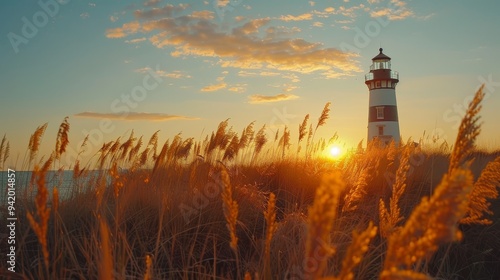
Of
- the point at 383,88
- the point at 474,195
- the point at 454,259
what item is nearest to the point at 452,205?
the point at 474,195

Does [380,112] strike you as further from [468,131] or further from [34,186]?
[468,131]

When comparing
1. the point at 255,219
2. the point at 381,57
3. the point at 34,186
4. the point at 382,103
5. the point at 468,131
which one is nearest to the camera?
the point at 468,131

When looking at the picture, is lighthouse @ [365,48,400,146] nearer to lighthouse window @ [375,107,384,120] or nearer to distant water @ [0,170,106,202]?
lighthouse window @ [375,107,384,120]

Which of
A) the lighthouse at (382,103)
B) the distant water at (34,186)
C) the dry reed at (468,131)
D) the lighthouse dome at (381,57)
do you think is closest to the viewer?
the dry reed at (468,131)

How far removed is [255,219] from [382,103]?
27905 mm

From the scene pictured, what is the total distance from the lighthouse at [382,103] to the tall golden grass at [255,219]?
889 inches

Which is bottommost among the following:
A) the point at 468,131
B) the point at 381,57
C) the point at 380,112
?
the point at 468,131

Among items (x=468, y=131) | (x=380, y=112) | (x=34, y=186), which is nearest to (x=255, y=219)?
(x=34, y=186)

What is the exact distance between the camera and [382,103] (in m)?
31.4

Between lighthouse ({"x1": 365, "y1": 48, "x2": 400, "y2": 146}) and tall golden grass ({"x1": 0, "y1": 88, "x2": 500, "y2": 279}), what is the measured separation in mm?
22581

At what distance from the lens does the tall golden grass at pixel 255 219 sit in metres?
0.97

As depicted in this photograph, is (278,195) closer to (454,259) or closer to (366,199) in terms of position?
(366,199)

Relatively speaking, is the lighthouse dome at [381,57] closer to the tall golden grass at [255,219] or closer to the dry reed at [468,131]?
the tall golden grass at [255,219]

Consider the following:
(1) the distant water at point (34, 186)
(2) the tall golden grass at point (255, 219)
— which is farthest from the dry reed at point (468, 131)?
(1) the distant water at point (34, 186)
